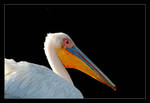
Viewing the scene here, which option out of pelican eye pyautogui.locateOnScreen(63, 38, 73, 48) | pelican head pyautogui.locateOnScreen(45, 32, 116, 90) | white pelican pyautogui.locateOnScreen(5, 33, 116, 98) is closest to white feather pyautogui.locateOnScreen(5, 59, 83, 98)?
white pelican pyautogui.locateOnScreen(5, 33, 116, 98)

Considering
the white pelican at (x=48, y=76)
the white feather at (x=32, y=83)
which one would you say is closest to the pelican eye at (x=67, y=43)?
the white pelican at (x=48, y=76)

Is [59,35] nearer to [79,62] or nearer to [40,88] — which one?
[79,62]

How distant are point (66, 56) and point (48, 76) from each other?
2.86ft

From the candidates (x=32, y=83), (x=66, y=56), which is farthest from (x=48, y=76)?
(x=66, y=56)

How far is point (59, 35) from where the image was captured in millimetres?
4535

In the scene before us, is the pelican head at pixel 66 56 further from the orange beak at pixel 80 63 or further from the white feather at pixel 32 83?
the white feather at pixel 32 83

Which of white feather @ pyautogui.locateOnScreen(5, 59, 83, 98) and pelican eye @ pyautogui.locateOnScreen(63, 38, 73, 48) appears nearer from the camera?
white feather @ pyautogui.locateOnScreen(5, 59, 83, 98)

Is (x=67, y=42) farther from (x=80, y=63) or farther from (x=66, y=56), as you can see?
(x=80, y=63)

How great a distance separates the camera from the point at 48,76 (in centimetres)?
380

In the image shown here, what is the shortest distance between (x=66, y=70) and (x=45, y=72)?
82 cm

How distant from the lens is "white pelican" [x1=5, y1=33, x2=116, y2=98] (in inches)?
139

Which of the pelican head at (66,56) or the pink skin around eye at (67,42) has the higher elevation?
the pink skin around eye at (67,42)

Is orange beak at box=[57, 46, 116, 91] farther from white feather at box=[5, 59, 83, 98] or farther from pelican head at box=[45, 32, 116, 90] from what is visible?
white feather at box=[5, 59, 83, 98]

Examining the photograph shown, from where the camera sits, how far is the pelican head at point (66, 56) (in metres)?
4.52
